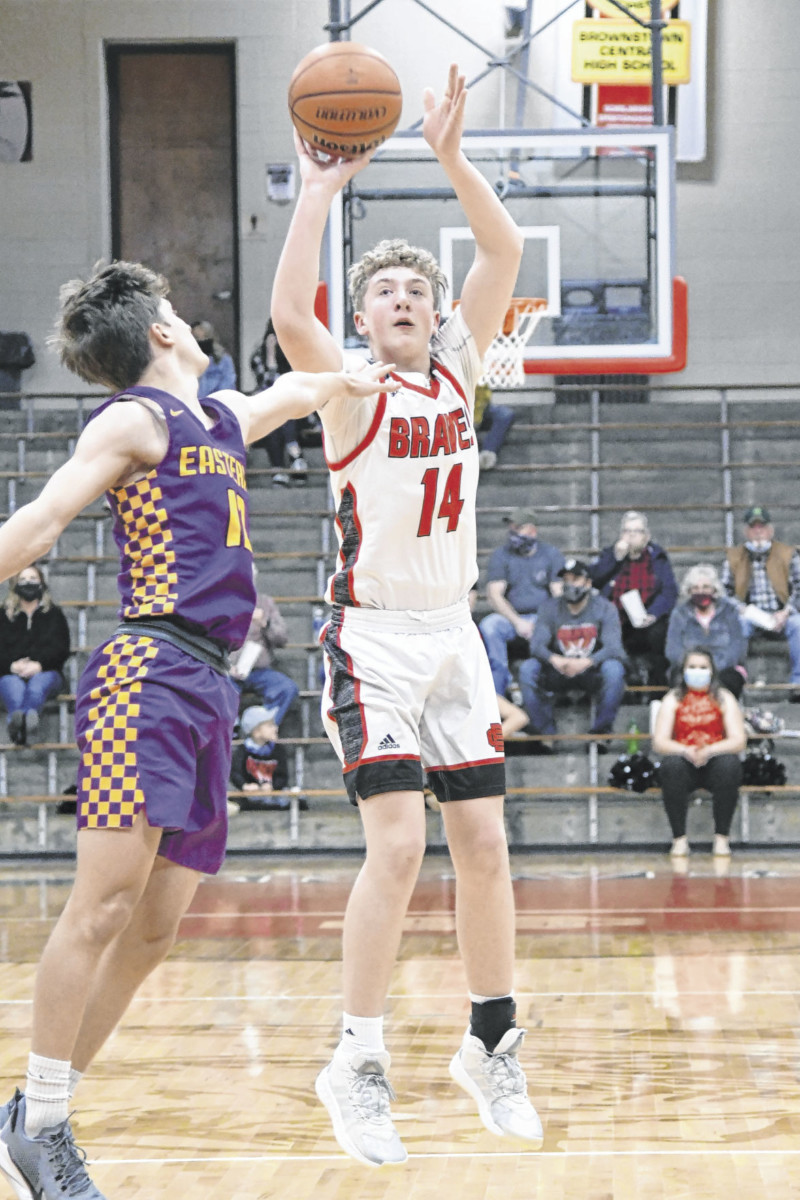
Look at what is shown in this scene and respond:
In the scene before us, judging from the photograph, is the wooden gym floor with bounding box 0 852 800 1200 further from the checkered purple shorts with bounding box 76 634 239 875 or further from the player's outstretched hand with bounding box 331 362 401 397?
the player's outstretched hand with bounding box 331 362 401 397

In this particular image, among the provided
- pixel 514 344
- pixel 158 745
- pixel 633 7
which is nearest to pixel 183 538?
pixel 158 745

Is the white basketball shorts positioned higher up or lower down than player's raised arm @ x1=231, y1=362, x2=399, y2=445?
lower down

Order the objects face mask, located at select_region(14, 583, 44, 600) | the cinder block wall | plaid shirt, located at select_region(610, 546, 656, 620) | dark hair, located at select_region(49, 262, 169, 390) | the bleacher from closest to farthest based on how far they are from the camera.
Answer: dark hair, located at select_region(49, 262, 169, 390), the bleacher, face mask, located at select_region(14, 583, 44, 600), plaid shirt, located at select_region(610, 546, 656, 620), the cinder block wall

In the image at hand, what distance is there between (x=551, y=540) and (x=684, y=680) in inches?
104

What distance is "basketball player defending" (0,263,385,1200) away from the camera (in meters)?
3.14

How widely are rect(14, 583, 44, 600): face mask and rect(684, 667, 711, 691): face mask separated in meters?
4.84

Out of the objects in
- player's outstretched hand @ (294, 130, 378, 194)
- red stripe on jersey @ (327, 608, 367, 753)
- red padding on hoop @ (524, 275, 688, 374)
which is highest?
red padding on hoop @ (524, 275, 688, 374)

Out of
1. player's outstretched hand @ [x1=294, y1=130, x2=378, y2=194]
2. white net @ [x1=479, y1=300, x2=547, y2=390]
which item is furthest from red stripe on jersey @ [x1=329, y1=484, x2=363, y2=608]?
white net @ [x1=479, y1=300, x2=547, y2=390]

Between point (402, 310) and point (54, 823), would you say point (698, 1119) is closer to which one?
point (402, 310)

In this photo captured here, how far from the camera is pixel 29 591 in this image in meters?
11.0

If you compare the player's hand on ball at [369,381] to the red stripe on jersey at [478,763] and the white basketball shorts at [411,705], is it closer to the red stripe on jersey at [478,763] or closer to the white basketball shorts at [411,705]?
the white basketball shorts at [411,705]

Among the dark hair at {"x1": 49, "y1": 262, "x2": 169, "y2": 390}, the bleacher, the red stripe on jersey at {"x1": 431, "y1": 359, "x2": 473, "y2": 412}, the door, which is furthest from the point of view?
the door

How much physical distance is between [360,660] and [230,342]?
12.7 m

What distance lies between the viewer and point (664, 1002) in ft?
19.9
